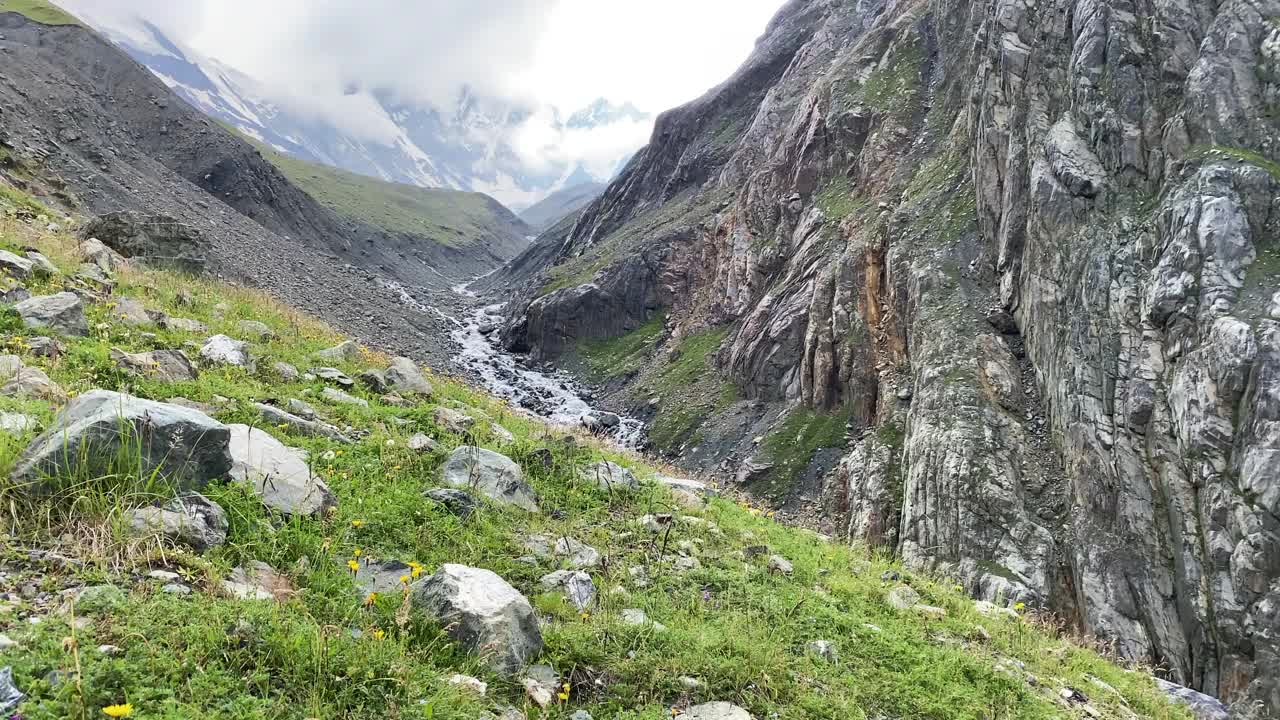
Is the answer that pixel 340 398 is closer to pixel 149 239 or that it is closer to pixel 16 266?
pixel 16 266

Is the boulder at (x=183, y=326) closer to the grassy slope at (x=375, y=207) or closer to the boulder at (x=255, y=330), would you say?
the boulder at (x=255, y=330)

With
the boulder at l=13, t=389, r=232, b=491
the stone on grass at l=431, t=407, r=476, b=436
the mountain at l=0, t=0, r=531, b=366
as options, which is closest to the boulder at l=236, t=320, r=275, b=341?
the stone on grass at l=431, t=407, r=476, b=436

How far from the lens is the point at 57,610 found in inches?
158

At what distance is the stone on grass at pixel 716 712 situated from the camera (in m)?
5.22

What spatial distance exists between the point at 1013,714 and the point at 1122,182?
A: 946 inches

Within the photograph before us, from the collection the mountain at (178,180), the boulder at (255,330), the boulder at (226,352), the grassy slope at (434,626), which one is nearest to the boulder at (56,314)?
the grassy slope at (434,626)

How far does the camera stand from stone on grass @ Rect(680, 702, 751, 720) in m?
5.22

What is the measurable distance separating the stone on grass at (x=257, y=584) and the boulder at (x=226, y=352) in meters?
6.41

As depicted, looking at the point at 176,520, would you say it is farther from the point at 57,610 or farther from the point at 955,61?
the point at 955,61

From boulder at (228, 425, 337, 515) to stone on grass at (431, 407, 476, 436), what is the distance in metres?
3.05

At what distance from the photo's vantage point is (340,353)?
14.1m

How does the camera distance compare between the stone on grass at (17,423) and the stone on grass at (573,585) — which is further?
the stone on grass at (573,585)

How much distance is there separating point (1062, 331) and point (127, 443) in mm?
27222

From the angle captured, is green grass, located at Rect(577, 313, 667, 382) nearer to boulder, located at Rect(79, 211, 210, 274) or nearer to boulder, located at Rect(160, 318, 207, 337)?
boulder, located at Rect(79, 211, 210, 274)
